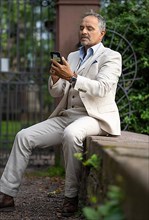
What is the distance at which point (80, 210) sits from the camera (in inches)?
180

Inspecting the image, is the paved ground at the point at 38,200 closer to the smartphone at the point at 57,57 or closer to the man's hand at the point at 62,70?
the man's hand at the point at 62,70

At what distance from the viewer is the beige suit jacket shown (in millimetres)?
4492

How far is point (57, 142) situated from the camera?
4.77 meters

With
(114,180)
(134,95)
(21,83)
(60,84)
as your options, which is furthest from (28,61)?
(114,180)

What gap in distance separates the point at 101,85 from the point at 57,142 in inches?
25.2

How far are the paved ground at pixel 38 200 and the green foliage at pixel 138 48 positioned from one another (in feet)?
3.79

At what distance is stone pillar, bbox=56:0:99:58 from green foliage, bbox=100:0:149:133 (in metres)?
0.35

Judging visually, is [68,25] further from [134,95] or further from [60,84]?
[60,84]

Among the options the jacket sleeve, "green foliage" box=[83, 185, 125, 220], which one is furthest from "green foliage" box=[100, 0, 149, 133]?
"green foliage" box=[83, 185, 125, 220]

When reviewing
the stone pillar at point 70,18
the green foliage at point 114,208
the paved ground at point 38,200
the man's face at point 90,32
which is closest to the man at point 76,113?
the man's face at point 90,32

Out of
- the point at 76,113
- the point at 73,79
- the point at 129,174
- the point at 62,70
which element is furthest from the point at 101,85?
the point at 129,174

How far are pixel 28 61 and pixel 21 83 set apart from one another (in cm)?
149

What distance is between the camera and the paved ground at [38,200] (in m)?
4.43

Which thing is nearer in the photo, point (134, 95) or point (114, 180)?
point (114, 180)
